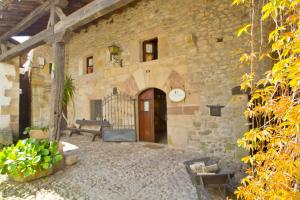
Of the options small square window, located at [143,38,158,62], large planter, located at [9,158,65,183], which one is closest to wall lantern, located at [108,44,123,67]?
small square window, located at [143,38,158,62]

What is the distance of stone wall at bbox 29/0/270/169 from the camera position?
536 cm

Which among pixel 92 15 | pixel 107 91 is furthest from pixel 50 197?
pixel 107 91

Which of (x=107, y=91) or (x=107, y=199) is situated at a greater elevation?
(x=107, y=91)

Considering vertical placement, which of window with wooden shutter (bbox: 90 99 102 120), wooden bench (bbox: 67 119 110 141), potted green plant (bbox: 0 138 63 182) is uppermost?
window with wooden shutter (bbox: 90 99 102 120)

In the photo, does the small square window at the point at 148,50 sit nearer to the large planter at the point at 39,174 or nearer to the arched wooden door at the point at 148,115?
the arched wooden door at the point at 148,115

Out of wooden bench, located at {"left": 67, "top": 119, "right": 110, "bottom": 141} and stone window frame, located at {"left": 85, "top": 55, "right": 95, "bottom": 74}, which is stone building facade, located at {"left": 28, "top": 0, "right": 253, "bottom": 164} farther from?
wooden bench, located at {"left": 67, "top": 119, "right": 110, "bottom": 141}

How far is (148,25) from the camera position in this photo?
6945mm

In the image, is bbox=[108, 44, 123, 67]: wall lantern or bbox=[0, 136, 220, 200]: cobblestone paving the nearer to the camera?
bbox=[0, 136, 220, 200]: cobblestone paving

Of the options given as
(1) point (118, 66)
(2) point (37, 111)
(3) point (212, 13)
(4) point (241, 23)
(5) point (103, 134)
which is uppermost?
(3) point (212, 13)

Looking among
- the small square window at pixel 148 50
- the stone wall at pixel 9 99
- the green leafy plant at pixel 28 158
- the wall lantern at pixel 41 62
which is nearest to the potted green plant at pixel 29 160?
the green leafy plant at pixel 28 158

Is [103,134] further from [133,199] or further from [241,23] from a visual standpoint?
[241,23]

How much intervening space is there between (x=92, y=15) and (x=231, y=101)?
345cm

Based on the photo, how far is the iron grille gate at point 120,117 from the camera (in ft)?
23.8

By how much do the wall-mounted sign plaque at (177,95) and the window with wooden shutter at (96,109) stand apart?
10.3ft
